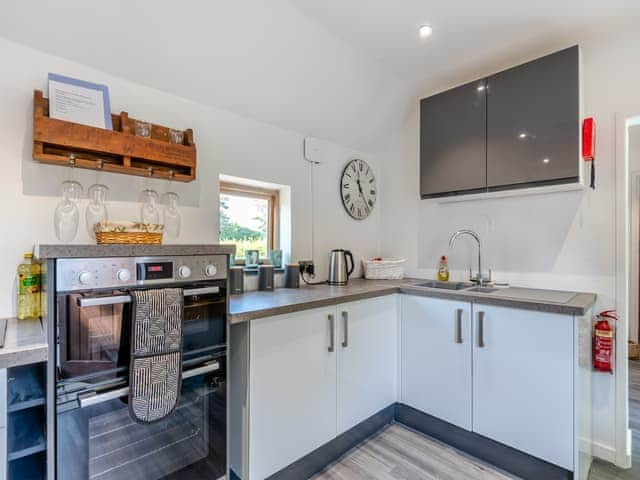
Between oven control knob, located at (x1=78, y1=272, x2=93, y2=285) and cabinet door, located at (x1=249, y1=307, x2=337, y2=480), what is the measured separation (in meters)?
0.65

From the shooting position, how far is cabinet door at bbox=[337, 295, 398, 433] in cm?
186

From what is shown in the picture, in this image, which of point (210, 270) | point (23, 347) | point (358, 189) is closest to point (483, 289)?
point (358, 189)

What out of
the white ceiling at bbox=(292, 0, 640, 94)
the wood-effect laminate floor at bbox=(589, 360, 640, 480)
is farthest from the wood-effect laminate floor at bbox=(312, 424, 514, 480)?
the white ceiling at bbox=(292, 0, 640, 94)

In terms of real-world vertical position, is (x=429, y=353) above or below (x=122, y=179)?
below

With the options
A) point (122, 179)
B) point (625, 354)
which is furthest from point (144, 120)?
point (625, 354)

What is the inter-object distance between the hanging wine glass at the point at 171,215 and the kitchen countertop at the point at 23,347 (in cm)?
72

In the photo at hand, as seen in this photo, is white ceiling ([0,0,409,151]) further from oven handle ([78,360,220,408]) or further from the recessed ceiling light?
oven handle ([78,360,220,408])

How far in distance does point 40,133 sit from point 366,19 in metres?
1.65

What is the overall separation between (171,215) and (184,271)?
58 centimetres

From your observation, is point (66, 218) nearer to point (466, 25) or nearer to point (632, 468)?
point (466, 25)

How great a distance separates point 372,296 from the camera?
6.63 ft

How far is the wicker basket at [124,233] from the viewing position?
138 cm

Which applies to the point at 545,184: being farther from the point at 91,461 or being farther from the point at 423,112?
the point at 91,461

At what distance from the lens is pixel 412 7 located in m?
1.75
